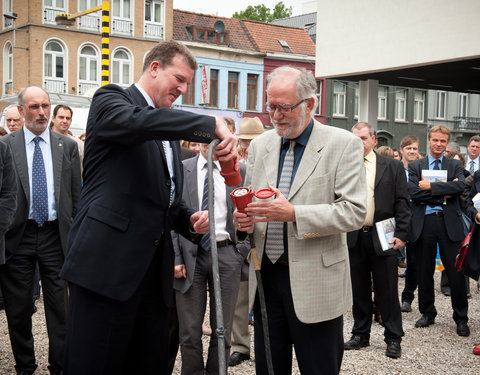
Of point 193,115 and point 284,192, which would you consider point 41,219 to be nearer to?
point 284,192

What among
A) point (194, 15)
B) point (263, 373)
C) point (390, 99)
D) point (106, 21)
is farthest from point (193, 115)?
point (390, 99)

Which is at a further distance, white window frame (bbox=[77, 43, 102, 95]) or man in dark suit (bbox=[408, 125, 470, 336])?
white window frame (bbox=[77, 43, 102, 95])

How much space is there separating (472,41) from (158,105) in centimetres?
1232

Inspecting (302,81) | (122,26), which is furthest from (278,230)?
(122,26)

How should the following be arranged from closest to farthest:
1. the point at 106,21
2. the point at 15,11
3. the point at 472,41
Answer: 1. the point at 106,21
2. the point at 472,41
3. the point at 15,11

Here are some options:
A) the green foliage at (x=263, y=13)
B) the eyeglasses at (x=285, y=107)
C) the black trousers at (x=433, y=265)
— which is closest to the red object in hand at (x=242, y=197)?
the eyeglasses at (x=285, y=107)

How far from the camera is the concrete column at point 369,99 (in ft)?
60.1

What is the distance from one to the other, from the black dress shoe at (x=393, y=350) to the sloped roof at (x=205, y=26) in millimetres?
27856

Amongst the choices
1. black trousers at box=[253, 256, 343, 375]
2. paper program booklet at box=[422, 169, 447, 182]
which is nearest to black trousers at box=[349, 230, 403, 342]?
paper program booklet at box=[422, 169, 447, 182]

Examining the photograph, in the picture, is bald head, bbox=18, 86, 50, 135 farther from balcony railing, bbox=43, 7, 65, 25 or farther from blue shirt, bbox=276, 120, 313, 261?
balcony railing, bbox=43, 7, 65, 25

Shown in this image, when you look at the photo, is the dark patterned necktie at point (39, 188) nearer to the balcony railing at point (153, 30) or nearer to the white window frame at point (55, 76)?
the white window frame at point (55, 76)

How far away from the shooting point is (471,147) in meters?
9.95

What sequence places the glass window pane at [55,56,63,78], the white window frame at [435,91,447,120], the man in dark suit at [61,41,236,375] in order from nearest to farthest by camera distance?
the man in dark suit at [61,41,236,375], the glass window pane at [55,56,63,78], the white window frame at [435,91,447,120]

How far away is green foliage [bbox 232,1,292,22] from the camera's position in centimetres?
4941
